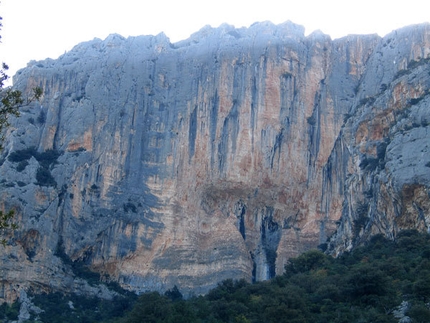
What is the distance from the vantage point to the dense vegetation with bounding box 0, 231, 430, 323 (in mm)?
35469

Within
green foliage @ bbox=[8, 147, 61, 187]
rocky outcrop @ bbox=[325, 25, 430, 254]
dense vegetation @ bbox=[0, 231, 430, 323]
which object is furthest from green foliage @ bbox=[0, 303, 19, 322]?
rocky outcrop @ bbox=[325, 25, 430, 254]

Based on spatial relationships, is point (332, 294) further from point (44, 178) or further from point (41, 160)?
point (41, 160)

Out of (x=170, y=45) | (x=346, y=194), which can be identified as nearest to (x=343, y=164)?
(x=346, y=194)

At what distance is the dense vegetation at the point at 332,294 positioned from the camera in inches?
1396

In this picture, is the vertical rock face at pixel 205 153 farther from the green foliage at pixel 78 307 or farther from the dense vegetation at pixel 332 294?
the dense vegetation at pixel 332 294

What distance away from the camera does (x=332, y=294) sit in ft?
129

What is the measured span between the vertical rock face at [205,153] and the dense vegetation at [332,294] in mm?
5700

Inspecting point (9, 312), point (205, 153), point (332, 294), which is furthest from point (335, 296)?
point (205, 153)

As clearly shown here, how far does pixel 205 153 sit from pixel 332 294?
27102mm

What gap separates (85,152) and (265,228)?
53.4 feet

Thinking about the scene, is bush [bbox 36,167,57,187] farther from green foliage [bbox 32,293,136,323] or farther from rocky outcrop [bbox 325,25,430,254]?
rocky outcrop [bbox 325,25,430,254]

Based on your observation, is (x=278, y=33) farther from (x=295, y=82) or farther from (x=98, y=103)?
(x=98, y=103)

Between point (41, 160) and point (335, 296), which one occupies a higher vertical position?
point (41, 160)

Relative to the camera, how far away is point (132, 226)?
6191cm
